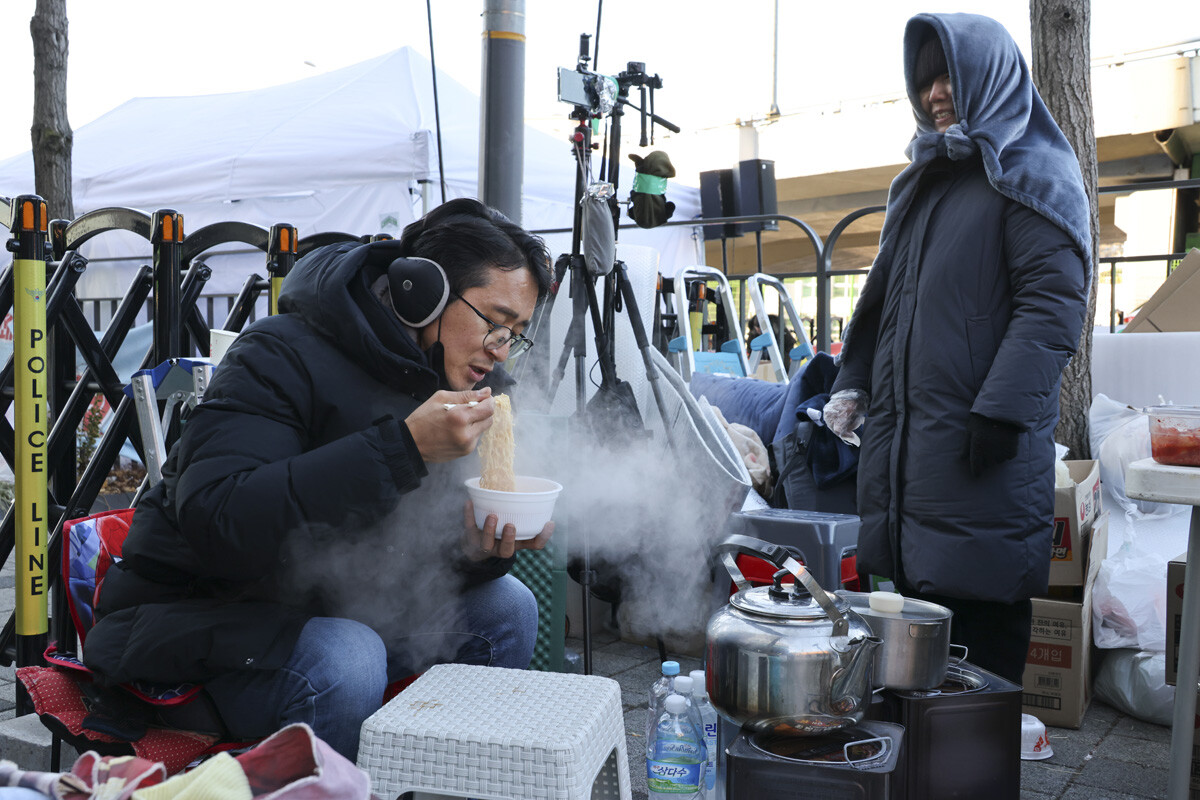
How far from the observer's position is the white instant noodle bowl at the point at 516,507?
1868mm

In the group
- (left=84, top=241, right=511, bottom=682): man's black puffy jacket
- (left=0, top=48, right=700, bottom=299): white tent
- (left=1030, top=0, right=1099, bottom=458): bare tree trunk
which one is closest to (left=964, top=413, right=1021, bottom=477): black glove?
(left=84, top=241, right=511, bottom=682): man's black puffy jacket

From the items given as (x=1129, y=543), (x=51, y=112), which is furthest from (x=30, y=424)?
(x=51, y=112)

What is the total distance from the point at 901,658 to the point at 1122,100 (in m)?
12.5

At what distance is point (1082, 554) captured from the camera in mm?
3264

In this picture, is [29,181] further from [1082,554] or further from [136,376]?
[1082,554]

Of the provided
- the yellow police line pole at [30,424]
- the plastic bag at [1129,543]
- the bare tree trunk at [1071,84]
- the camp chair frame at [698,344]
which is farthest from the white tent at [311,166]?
the plastic bag at [1129,543]

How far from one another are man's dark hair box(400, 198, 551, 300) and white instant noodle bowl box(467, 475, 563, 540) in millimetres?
429

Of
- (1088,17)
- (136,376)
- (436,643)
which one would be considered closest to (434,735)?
(436,643)

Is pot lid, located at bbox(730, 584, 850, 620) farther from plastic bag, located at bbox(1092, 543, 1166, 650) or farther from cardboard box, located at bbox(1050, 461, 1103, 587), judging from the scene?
plastic bag, located at bbox(1092, 543, 1166, 650)

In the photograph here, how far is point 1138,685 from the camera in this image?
3.20 m

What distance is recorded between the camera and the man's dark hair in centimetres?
194

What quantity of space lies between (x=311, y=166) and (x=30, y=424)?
4.94 metres

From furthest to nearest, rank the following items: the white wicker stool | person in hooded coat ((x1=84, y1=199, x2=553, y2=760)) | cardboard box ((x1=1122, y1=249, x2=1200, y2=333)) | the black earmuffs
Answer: cardboard box ((x1=1122, y1=249, x2=1200, y2=333))
the black earmuffs
person in hooded coat ((x1=84, y1=199, x2=553, y2=760))
the white wicker stool

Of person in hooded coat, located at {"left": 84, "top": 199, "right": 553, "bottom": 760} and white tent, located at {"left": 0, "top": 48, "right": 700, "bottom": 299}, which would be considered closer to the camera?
person in hooded coat, located at {"left": 84, "top": 199, "right": 553, "bottom": 760}
